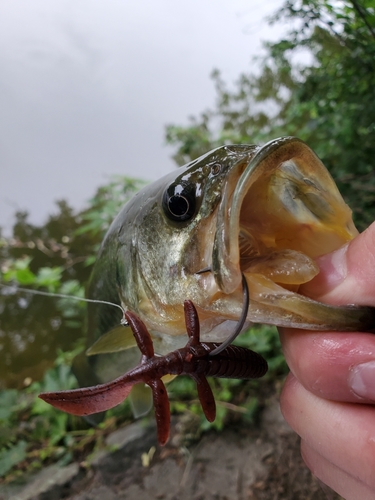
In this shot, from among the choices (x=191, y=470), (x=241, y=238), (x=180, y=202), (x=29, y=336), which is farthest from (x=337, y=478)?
(x=29, y=336)

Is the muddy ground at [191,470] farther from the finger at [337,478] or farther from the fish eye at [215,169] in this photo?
the fish eye at [215,169]

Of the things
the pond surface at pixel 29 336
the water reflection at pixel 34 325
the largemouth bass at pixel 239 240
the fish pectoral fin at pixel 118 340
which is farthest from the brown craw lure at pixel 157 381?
the pond surface at pixel 29 336

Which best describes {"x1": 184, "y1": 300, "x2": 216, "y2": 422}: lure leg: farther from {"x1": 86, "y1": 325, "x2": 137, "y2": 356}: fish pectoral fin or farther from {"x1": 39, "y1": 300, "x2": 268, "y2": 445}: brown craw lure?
{"x1": 86, "y1": 325, "x2": 137, "y2": 356}: fish pectoral fin

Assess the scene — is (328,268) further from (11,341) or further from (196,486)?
(11,341)

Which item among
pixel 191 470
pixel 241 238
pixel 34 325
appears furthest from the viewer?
pixel 34 325

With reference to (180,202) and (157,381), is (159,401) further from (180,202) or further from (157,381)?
(180,202)

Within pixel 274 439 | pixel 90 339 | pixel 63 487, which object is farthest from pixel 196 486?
pixel 90 339

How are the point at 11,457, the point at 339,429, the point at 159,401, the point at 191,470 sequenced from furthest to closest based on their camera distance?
1. the point at 11,457
2. the point at 191,470
3. the point at 339,429
4. the point at 159,401
